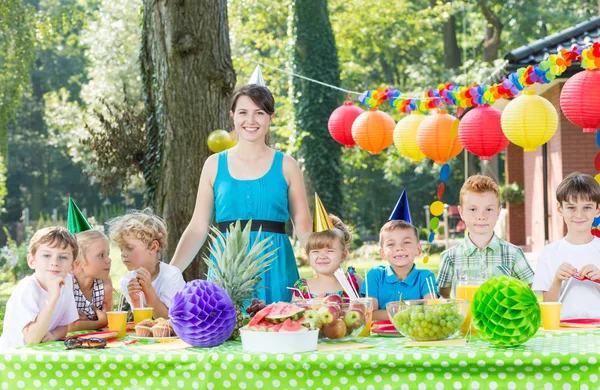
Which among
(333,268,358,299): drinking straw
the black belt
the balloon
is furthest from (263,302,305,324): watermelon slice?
the balloon

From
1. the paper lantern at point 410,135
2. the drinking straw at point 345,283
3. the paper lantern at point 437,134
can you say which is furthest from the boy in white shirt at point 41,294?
the paper lantern at point 410,135

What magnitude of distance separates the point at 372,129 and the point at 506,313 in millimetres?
6839

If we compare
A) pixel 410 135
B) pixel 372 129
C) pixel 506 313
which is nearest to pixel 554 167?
pixel 372 129

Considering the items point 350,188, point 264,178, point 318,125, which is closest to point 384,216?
point 350,188

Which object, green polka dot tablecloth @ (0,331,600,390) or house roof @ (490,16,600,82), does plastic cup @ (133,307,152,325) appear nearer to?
green polka dot tablecloth @ (0,331,600,390)

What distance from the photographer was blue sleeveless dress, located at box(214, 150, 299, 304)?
13.6ft

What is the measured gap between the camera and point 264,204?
4160mm

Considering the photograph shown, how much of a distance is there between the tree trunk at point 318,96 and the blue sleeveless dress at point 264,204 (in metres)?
16.1

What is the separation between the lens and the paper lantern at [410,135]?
8305 mm

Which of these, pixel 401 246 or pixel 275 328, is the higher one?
pixel 401 246

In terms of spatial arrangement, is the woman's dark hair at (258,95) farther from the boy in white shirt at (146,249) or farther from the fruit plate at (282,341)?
the fruit plate at (282,341)

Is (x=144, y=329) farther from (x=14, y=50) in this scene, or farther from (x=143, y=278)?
(x=14, y=50)

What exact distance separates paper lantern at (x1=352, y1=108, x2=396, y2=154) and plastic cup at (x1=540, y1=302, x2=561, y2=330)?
6399mm

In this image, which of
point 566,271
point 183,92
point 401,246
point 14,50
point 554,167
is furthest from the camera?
point 554,167
